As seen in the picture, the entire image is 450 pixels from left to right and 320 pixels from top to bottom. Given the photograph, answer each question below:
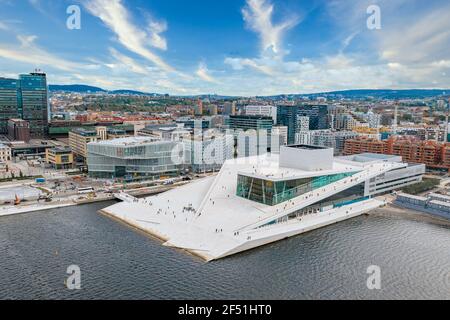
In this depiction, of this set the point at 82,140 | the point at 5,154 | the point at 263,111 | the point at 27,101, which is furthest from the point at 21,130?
the point at 263,111

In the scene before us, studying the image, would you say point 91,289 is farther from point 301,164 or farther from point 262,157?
point 262,157

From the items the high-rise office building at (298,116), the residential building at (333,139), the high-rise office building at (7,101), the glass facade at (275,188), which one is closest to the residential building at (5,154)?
the high-rise office building at (7,101)

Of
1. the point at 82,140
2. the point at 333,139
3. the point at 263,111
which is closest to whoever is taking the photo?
the point at 82,140

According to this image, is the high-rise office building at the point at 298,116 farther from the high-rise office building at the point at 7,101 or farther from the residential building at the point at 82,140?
the high-rise office building at the point at 7,101

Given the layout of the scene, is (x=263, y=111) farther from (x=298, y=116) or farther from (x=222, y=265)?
(x=222, y=265)

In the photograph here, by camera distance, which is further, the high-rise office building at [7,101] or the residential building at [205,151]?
the high-rise office building at [7,101]

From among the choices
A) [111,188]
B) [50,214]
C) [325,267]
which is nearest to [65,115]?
[111,188]
